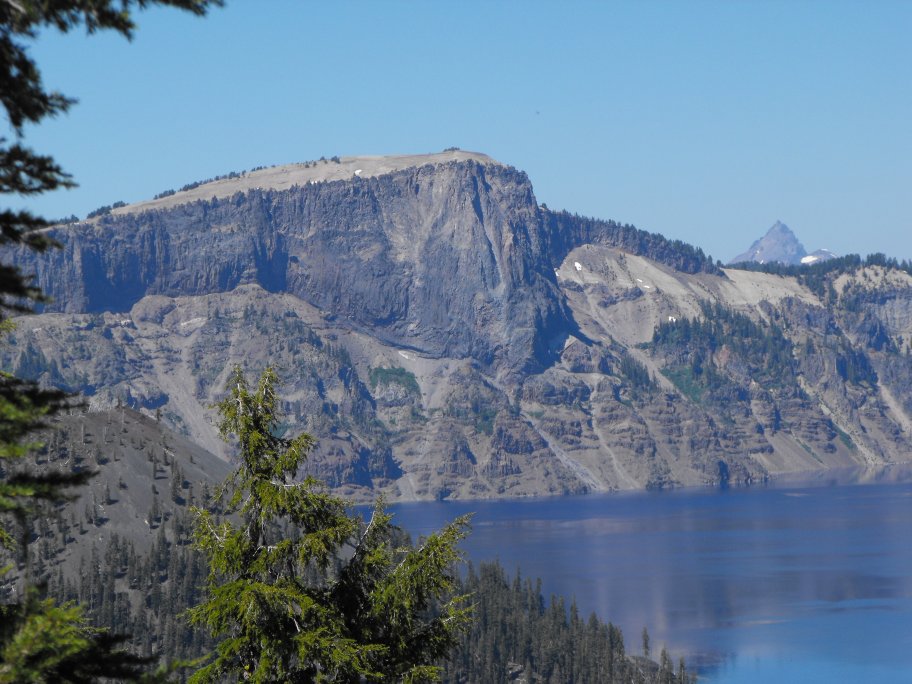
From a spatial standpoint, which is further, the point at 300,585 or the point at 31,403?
the point at 300,585

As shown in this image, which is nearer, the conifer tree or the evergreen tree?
the evergreen tree

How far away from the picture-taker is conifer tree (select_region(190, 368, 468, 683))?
2384 centimetres

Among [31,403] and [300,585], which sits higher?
[31,403]

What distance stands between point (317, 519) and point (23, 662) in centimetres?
1137

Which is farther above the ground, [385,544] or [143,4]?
[143,4]

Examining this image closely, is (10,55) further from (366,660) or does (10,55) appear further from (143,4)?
(366,660)

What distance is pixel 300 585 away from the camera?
24.6 m

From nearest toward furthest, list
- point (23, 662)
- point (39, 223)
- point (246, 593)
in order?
point (23, 662) < point (39, 223) < point (246, 593)

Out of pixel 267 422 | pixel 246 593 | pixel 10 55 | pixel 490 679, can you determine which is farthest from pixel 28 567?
pixel 490 679

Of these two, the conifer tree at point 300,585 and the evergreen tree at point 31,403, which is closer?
the evergreen tree at point 31,403

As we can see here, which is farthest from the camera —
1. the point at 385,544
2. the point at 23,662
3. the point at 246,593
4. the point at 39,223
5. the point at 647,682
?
the point at 647,682

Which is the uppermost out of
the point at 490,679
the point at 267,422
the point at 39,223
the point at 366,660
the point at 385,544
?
the point at 39,223

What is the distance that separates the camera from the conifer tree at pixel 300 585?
23.8 metres

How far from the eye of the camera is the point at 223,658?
23969mm
